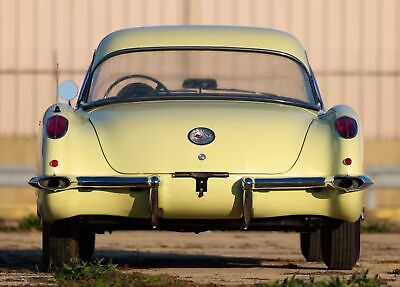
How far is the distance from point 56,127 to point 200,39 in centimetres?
147

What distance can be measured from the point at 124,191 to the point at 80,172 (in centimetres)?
27

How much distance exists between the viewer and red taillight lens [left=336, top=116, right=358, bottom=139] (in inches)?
318

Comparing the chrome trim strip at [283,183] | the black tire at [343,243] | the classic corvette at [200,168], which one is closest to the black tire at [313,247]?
the classic corvette at [200,168]

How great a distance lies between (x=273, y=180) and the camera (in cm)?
784

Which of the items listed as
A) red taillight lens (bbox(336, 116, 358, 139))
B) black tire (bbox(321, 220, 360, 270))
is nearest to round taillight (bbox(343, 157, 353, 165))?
red taillight lens (bbox(336, 116, 358, 139))

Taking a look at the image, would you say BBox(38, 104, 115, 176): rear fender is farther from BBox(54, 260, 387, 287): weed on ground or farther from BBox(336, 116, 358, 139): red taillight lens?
BBox(336, 116, 358, 139): red taillight lens

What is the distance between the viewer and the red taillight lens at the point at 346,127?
26.5ft

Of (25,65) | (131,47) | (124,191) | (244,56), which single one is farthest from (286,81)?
(25,65)

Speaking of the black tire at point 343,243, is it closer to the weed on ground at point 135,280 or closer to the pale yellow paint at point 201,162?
the pale yellow paint at point 201,162

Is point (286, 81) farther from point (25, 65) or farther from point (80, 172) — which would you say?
point (25, 65)

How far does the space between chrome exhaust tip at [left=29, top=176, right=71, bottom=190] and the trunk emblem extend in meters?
0.71

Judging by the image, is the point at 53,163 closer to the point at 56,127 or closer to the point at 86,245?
the point at 56,127

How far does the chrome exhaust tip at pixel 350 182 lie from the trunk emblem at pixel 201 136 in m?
0.72

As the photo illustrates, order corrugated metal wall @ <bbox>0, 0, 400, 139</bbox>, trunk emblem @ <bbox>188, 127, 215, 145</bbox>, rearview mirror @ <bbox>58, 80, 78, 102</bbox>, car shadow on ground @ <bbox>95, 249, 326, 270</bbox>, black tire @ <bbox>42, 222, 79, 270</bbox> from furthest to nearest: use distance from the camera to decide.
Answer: corrugated metal wall @ <bbox>0, 0, 400, 139</bbox> → car shadow on ground @ <bbox>95, 249, 326, 270</bbox> → rearview mirror @ <bbox>58, 80, 78, 102</bbox> → black tire @ <bbox>42, 222, 79, 270</bbox> → trunk emblem @ <bbox>188, 127, 215, 145</bbox>
